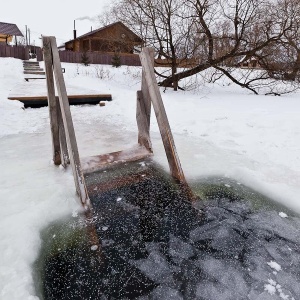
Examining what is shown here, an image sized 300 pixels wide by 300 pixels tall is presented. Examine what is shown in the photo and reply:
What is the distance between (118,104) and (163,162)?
14.2 feet

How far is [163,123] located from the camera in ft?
10.4

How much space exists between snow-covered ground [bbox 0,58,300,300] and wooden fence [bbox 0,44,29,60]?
19.9 metres

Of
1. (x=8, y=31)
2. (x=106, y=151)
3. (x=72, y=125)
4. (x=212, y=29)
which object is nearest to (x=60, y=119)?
(x=72, y=125)

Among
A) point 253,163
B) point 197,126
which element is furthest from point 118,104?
point 253,163

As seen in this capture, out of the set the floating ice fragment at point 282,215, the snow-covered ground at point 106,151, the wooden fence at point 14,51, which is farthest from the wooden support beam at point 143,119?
the wooden fence at point 14,51

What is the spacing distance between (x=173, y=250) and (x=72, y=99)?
22.0ft

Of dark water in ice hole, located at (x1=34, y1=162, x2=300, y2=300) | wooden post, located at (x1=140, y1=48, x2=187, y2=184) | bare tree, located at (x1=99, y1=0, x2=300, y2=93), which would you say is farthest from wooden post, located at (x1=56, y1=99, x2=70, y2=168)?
bare tree, located at (x1=99, y1=0, x2=300, y2=93)

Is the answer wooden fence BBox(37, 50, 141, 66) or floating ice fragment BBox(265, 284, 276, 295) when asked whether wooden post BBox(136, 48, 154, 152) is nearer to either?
floating ice fragment BBox(265, 284, 276, 295)

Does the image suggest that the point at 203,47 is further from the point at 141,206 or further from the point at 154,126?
the point at 141,206

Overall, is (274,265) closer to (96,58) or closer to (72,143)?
(72,143)

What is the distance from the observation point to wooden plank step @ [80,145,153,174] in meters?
3.32

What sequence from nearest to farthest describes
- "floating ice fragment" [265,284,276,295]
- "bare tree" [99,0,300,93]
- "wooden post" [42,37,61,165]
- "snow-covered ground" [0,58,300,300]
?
"floating ice fragment" [265,284,276,295] < "snow-covered ground" [0,58,300,300] < "wooden post" [42,37,61,165] < "bare tree" [99,0,300,93]

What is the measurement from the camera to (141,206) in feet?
8.49

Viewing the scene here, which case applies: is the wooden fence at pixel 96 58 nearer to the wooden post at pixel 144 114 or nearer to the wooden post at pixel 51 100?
the wooden post at pixel 144 114
